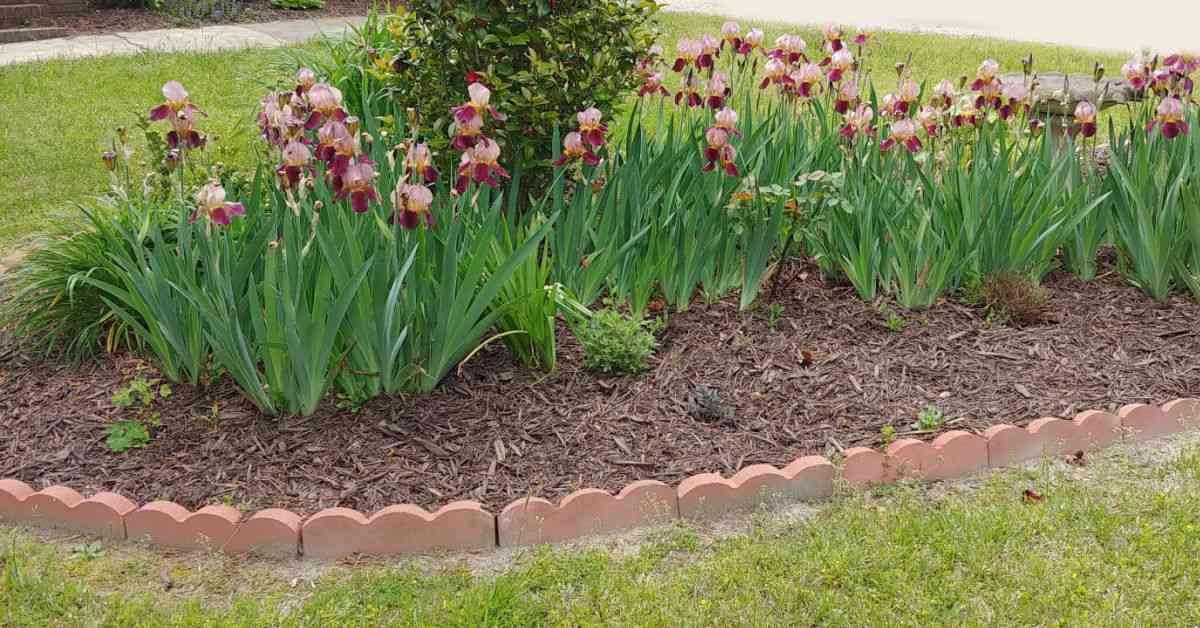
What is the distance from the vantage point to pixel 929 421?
12.4ft

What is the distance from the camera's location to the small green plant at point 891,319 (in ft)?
14.3

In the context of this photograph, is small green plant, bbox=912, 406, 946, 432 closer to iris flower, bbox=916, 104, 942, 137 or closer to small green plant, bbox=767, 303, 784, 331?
small green plant, bbox=767, 303, 784, 331

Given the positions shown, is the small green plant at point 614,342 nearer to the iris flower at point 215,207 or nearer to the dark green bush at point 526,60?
the dark green bush at point 526,60

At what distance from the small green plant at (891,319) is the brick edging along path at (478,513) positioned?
0.72 meters

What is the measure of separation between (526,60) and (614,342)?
1.30 m

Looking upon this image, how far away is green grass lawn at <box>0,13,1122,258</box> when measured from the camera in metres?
6.61

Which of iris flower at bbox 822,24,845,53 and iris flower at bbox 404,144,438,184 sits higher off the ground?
iris flower at bbox 822,24,845,53

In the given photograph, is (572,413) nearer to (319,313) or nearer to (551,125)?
(319,313)

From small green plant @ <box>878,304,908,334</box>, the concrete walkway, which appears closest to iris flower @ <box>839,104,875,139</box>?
small green plant @ <box>878,304,908,334</box>

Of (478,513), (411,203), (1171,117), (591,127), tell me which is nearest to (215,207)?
(411,203)

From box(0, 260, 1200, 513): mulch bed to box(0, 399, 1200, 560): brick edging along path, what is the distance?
97 millimetres

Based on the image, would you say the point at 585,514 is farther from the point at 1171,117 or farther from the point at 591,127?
the point at 1171,117

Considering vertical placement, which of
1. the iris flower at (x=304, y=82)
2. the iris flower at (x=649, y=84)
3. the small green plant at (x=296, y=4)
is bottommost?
the iris flower at (x=649, y=84)

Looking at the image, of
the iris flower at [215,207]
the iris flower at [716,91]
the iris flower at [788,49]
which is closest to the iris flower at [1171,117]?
the iris flower at [788,49]
